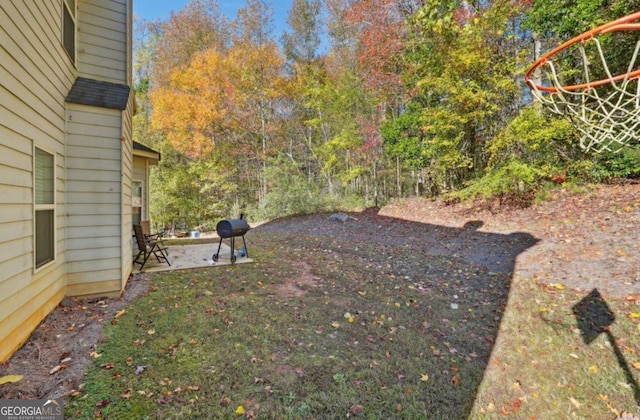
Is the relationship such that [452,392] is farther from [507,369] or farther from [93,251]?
[93,251]

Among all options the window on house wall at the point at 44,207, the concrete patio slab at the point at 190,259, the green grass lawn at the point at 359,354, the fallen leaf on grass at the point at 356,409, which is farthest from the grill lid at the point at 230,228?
the fallen leaf on grass at the point at 356,409

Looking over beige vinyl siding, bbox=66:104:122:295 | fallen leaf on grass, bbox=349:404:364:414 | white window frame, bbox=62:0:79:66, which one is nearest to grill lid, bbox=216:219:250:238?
beige vinyl siding, bbox=66:104:122:295

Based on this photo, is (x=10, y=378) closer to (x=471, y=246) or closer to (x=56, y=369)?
(x=56, y=369)

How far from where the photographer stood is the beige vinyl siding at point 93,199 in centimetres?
400

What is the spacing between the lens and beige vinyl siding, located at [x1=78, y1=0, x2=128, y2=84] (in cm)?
430

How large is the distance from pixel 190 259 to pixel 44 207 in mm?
3360

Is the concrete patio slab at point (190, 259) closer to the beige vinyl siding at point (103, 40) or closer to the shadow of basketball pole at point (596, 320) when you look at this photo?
the beige vinyl siding at point (103, 40)

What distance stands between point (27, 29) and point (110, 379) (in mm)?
3207

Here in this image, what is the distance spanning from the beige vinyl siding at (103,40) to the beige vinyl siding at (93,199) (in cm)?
71

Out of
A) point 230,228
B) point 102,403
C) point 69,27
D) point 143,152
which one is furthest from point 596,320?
point 143,152

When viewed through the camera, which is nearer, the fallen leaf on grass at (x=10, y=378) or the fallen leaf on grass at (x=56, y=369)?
the fallen leaf on grass at (x=10, y=378)

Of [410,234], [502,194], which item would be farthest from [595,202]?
[410,234]

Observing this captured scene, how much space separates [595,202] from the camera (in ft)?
24.5

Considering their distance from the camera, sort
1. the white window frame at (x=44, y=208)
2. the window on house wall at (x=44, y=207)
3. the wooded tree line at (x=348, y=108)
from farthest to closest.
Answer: the wooded tree line at (x=348, y=108)
the window on house wall at (x=44, y=207)
the white window frame at (x=44, y=208)
